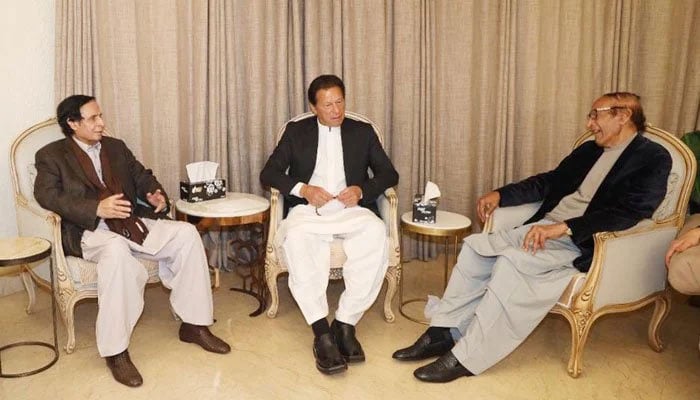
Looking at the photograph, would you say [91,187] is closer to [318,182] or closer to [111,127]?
[111,127]

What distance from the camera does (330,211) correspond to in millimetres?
3445

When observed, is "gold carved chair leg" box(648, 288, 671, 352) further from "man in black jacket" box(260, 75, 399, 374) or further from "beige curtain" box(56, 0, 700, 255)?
"beige curtain" box(56, 0, 700, 255)

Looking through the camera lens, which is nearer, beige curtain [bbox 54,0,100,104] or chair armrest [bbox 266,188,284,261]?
chair armrest [bbox 266,188,284,261]

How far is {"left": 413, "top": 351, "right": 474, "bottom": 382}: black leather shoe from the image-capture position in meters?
2.74

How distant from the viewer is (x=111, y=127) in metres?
3.74

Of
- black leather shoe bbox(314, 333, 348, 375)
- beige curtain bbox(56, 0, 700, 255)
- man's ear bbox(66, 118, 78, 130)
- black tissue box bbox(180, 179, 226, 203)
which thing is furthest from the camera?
beige curtain bbox(56, 0, 700, 255)

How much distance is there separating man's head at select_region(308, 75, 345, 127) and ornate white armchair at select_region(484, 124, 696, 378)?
4.95ft

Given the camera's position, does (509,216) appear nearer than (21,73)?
Yes

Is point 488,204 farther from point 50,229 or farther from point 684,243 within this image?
point 50,229

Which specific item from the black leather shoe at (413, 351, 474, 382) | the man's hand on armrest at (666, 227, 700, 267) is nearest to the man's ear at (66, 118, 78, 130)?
the black leather shoe at (413, 351, 474, 382)

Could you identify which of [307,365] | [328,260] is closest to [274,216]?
[328,260]

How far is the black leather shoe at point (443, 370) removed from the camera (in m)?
2.74

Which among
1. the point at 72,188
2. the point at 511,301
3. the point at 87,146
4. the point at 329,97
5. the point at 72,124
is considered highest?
the point at 329,97

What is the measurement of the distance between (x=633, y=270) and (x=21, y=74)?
3416 millimetres
